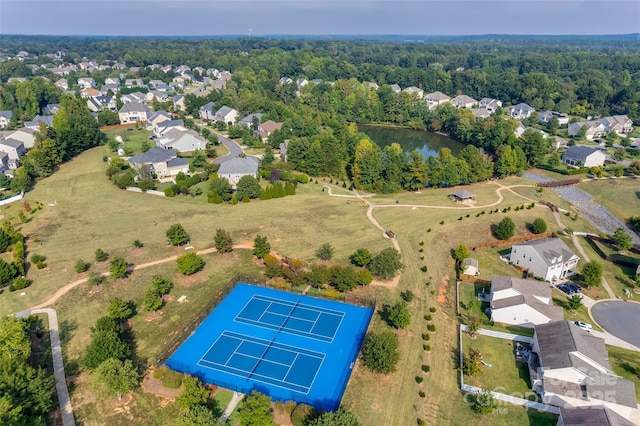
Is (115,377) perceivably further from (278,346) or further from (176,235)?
(176,235)

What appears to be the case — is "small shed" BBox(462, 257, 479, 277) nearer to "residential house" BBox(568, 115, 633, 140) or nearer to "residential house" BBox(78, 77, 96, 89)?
"residential house" BBox(568, 115, 633, 140)

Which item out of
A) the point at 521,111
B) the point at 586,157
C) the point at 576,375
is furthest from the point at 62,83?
the point at 576,375

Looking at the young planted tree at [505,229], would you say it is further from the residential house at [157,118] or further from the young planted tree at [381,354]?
the residential house at [157,118]

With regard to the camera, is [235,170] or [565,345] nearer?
[565,345]

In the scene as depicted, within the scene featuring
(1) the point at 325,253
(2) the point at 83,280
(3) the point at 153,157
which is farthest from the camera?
(3) the point at 153,157

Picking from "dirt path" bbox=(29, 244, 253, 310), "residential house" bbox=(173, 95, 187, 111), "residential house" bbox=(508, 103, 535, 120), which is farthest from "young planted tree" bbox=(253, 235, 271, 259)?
"residential house" bbox=(508, 103, 535, 120)

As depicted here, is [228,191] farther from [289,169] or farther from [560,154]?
[560,154]

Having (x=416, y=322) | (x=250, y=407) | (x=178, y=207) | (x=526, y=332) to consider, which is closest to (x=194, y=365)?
(x=250, y=407)

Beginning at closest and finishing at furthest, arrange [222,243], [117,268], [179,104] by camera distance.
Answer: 1. [117,268]
2. [222,243]
3. [179,104]
